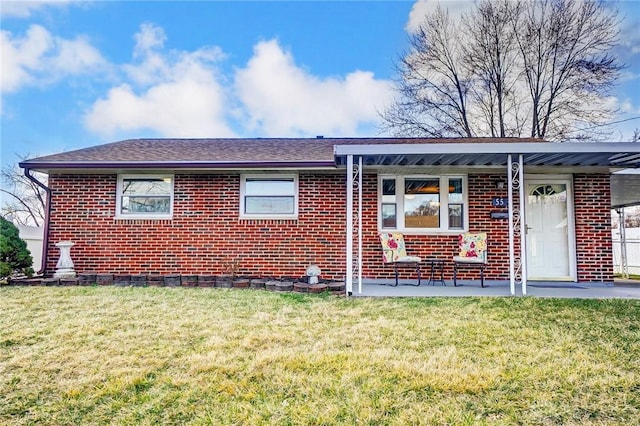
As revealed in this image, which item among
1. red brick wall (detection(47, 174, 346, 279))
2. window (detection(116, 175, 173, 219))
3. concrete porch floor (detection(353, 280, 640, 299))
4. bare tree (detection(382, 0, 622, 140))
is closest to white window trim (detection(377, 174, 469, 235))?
red brick wall (detection(47, 174, 346, 279))

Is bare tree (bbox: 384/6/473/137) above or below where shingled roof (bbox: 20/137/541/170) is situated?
above

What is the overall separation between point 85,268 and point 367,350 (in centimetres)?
687

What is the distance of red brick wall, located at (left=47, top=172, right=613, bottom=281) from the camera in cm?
832

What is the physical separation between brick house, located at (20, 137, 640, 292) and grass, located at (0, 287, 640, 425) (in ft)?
8.29

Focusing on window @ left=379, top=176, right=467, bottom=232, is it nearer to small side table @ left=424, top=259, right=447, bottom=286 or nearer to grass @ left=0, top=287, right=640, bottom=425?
small side table @ left=424, top=259, right=447, bottom=286

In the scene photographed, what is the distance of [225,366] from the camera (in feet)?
11.6

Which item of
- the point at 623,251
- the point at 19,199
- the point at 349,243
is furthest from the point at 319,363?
the point at 19,199

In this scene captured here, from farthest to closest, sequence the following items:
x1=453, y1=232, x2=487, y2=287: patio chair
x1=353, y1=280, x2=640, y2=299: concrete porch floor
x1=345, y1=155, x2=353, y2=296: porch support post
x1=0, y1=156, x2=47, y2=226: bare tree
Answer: x1=0, y1=156, x2=47, y2=226: bare tree → x1=453, y1=232, x2=487, y2=287: patio chair → x1=353, y1=280, x2=640, y2=299: concrete porch floor → x1=345, y1=155, x2=353, y2=296: porch support post

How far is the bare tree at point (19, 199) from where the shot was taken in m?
19.7

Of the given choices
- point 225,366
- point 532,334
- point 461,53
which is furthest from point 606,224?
point 461,53

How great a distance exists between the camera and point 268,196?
335 inches

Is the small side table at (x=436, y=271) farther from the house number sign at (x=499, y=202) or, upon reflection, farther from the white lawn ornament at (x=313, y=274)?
the white lawn ornament at (x=313, y=274)

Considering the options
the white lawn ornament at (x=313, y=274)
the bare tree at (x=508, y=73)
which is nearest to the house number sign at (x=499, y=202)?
the white lawn ornament at (x=313, y=274)

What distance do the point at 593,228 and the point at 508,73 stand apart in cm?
1205
